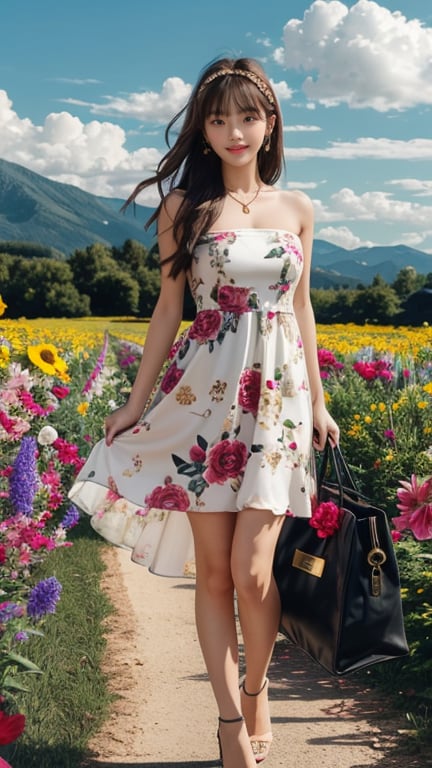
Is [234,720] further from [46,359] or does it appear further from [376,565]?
[46,359]

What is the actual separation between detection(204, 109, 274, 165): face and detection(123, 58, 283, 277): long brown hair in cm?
2

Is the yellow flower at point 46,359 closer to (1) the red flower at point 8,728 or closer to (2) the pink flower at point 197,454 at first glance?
(2) the pink flower at point 197,454

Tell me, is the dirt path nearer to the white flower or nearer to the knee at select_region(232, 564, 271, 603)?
the knee at select_region(232, 564, 271, 603)

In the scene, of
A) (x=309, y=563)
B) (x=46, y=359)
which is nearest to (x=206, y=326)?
(x=309, y=563)

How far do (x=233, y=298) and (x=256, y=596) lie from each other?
88cm

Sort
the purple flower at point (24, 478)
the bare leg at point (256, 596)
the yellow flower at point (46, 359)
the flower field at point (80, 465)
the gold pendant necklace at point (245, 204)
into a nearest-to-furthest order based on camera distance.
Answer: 1. the bare leg at point (256, 596)
2. the gold pendant necklace at point (245, 204)
3. the flower field at point (80, 465)
4. the purple flower at point (24, 478)
5. the yellow flower at point (46, 359)

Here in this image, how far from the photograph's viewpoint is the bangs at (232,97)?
2.63 m

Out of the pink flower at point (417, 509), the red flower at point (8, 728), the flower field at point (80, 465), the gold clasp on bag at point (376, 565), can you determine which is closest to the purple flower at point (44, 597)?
the flower field at point (80, 465)

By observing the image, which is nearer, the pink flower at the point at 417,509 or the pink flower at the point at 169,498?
the pink flower at the point at 417,509

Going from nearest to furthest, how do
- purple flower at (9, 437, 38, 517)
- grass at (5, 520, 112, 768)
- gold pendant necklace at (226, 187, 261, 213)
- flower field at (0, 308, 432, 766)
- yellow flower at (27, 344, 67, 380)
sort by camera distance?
gold pendant necklace at (226, 187, 261, 213) → grass at (5, 520, 112, 768) → flower field at (0, 308, 432, 766) → purple flower at (9, 437, 38, 517) → yellow flower at (27, 344, 67, 380)

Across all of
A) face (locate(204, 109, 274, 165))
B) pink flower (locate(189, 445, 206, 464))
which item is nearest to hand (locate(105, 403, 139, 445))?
pink flower (locate(189, 445, 206, 464))

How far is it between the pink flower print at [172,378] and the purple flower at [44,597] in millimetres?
1042

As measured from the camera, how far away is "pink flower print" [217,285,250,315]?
261cm

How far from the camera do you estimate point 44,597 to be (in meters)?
3.31
